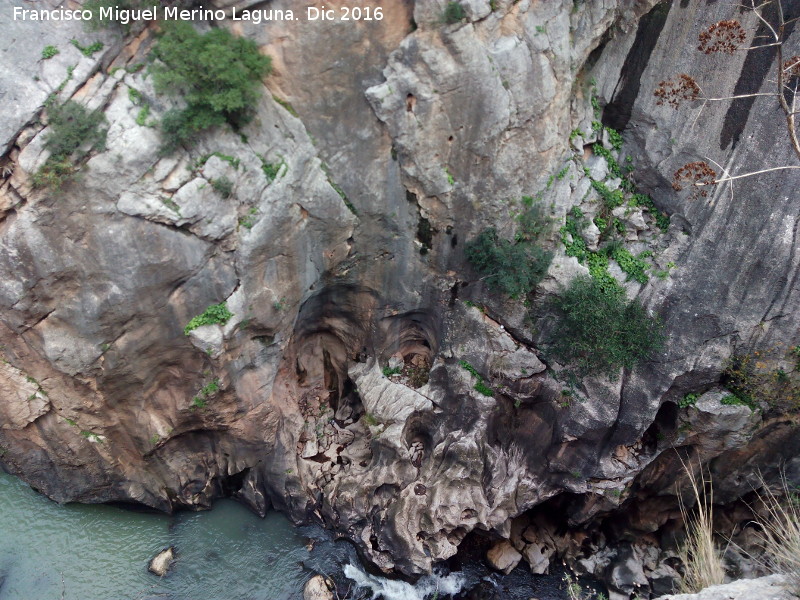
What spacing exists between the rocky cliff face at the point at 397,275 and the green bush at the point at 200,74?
15.2 inches

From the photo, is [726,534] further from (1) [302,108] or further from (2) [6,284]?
(2) [6,284]

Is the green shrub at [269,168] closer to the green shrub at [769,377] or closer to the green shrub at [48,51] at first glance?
the green shrub at [48,51]

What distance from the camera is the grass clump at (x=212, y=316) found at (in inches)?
396

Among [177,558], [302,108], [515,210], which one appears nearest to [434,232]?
[515,210]

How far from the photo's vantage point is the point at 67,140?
8.73m

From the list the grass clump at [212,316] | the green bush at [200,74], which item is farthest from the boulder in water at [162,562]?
the green bush at [200,74]

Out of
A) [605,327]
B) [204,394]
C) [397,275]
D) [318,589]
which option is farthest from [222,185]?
[318,589]

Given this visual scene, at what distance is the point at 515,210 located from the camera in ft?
34.7

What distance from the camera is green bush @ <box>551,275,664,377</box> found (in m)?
A: 10.3

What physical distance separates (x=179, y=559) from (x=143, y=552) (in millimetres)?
732

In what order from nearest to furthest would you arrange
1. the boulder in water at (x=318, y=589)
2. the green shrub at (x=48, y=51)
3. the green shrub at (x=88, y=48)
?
the green shrub at (x=48, y=51)
the green shrub at (x=88, y=48)
the boulder in water at (x=318, y=589)

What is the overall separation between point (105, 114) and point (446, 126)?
5.71 meters

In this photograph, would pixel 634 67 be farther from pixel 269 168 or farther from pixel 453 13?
pixel 269 168

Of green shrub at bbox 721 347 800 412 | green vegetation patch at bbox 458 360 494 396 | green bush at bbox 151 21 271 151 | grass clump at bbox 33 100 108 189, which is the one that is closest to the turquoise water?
green vegetation patch at bbox 458 360 494 396
